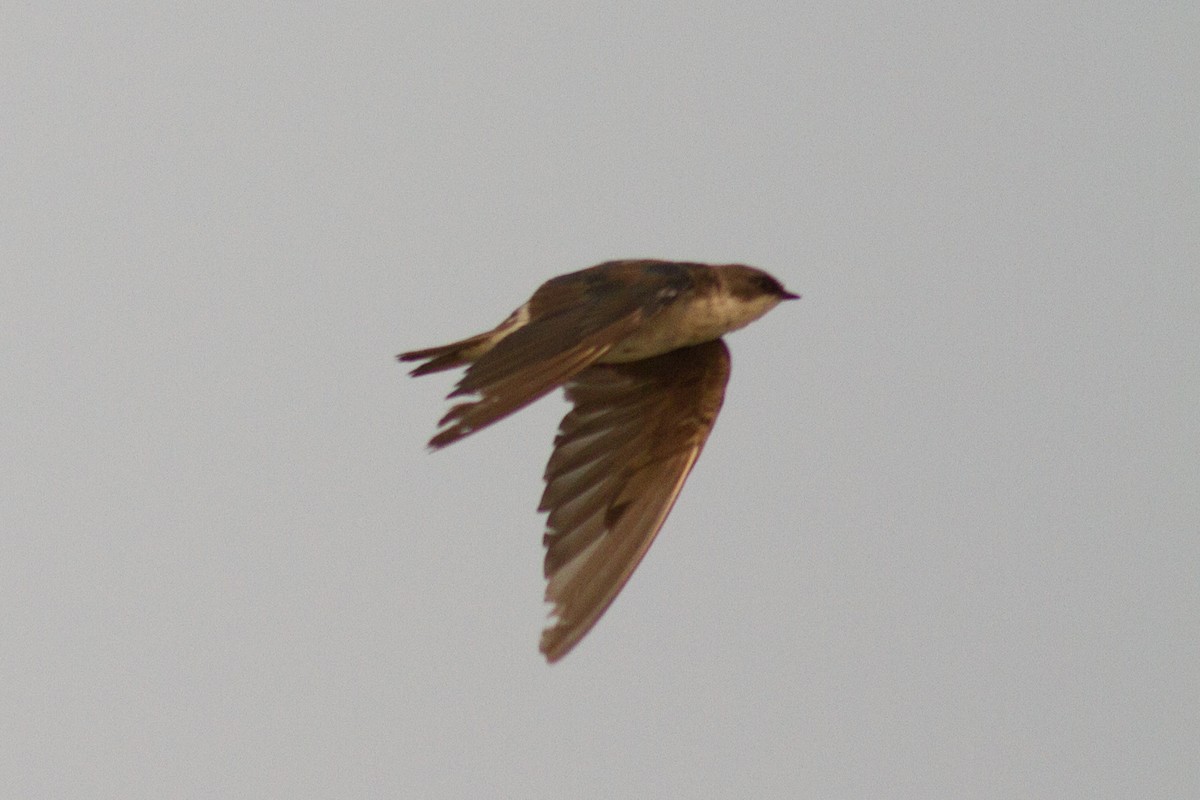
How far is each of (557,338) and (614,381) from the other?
4.49 feet

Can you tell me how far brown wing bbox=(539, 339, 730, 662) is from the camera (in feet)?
24.7

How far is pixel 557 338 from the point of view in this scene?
7.10 metres

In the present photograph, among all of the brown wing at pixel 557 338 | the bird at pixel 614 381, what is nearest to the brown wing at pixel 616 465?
the bird at pixel 614 381

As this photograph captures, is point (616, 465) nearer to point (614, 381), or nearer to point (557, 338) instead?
point (614, 381)

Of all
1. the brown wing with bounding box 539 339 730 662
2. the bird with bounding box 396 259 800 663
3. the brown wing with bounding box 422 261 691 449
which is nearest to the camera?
the brown wing with bounding box 422 261 691 449

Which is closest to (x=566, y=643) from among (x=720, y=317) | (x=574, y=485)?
(x=574, y=485)

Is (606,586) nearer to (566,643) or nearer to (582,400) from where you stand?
(566,643)

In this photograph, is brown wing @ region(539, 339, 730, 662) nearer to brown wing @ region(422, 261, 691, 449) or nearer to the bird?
the bird

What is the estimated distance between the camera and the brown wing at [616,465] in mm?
7527

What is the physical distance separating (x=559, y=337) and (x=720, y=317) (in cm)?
116

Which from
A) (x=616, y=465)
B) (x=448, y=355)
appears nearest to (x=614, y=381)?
(x=616, y=465)

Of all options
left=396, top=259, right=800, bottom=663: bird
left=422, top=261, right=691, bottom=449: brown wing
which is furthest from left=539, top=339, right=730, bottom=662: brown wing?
left=422, top=261, right=691, bottom=449: brown wing

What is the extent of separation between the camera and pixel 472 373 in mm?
6613

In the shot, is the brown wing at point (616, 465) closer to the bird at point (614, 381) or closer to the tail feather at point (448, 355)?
the bird at point (614, 381)
